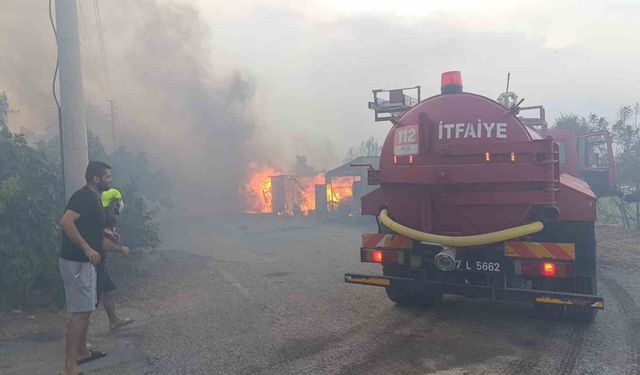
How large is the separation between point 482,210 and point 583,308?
1.83m

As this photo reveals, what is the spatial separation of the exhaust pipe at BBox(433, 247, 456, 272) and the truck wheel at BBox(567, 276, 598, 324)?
5.23 ft

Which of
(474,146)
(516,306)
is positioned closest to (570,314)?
(516,306)

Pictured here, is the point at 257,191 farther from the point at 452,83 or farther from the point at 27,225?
the point at 452,83

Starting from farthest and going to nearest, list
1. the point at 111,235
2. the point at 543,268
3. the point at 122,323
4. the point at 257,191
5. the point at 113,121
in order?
the point at 257,191 < the point at 113,121 < the point at 122,323 < the point at 111,235 < the point at 543,268

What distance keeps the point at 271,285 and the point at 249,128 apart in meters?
27.6

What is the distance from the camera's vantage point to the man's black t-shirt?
165 inches

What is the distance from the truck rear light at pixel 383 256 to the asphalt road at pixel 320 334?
31.2 inches

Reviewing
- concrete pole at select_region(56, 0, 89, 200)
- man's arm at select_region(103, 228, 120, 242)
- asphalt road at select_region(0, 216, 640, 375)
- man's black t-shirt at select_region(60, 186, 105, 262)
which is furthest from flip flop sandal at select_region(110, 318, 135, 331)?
concrete pole at select_region(56, 0, 89, 200)

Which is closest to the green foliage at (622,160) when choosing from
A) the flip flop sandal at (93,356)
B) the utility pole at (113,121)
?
the flip flop sandal at (93,356)

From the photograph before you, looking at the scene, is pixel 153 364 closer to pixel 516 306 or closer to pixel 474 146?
pixel 474 146

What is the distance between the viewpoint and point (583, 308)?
523 cm

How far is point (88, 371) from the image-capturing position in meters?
4.29

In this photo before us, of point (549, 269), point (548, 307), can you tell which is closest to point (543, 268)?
point (549, 269)

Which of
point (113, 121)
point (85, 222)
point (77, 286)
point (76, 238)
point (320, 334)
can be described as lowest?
point (320, 334)
